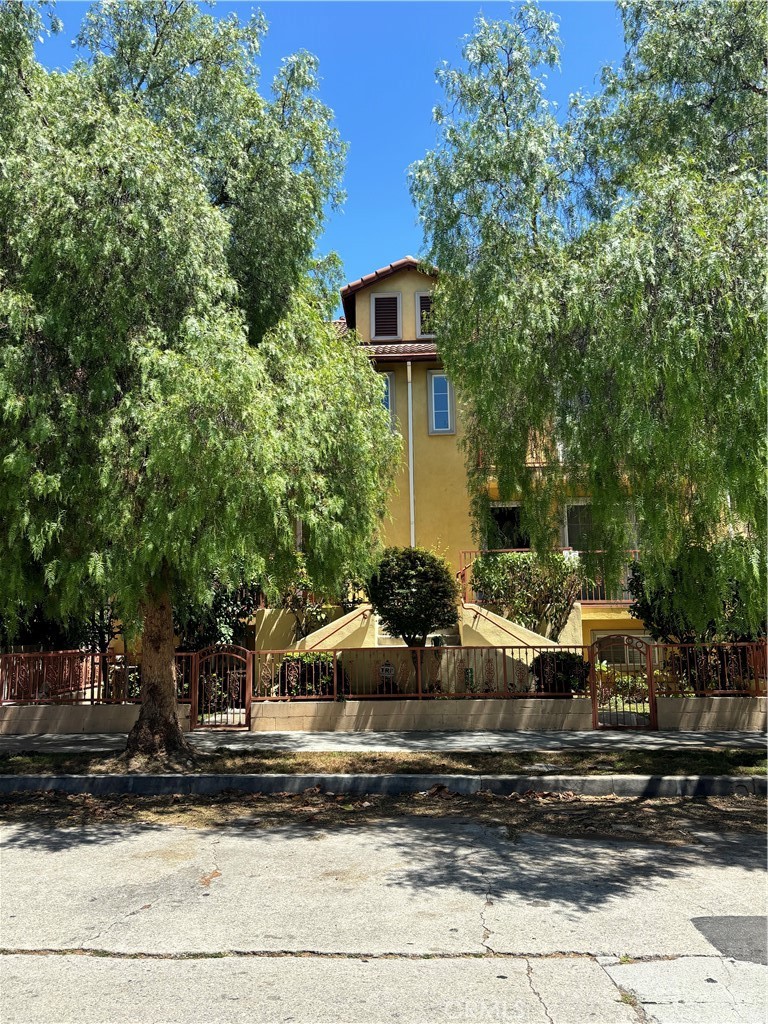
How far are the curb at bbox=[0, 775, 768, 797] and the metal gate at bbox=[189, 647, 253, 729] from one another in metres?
4.16

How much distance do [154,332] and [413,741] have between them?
751 cm

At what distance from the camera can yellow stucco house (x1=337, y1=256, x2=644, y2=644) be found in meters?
22.8

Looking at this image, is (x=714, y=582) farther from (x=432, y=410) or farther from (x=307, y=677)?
(x=432, y=410)

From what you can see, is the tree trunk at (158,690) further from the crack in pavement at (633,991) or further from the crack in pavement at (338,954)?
the crack in pavement at (633,991)

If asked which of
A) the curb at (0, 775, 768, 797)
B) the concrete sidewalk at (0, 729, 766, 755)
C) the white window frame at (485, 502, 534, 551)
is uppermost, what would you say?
the white window frame at (485, 502, 534, 551)

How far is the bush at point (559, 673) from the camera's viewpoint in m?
14.8

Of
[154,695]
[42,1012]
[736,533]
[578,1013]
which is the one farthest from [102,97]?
[578,1013]

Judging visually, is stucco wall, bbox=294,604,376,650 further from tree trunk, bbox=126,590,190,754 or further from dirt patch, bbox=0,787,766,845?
dirt patch, bbox=0,787,766,845

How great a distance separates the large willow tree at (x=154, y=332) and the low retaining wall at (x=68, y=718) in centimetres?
353

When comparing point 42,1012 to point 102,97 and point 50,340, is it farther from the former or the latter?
point 102,97

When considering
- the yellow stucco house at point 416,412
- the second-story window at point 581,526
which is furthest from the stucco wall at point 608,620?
the second-story window at point 581,526

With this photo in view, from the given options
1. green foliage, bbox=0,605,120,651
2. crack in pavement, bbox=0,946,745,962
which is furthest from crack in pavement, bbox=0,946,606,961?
green foliage, bbox=0,605,120,651

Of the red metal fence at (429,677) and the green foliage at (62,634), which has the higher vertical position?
the green foliage at (62,634)

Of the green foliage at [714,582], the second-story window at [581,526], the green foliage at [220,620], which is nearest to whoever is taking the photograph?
the green foliage at [714,582]
